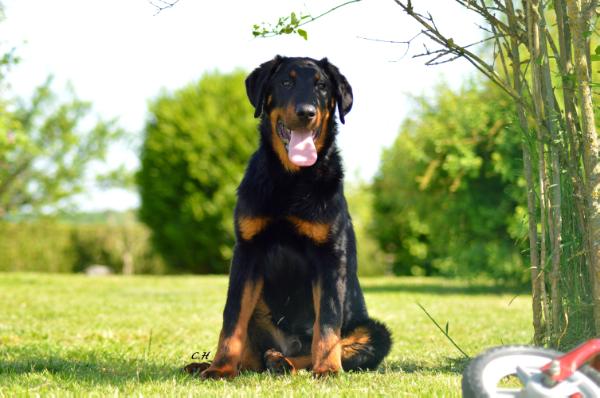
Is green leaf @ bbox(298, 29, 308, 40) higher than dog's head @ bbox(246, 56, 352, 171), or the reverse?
green leaf @ bbox(298, 29, 308, 40)

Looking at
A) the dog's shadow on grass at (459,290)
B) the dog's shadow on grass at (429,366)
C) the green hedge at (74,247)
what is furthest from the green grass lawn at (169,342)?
the green hedge at (74,247)

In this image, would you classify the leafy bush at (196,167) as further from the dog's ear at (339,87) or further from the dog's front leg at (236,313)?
the dog's front leg at (236,313)

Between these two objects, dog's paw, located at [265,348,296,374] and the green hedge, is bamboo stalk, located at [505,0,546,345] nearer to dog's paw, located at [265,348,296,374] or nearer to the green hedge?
dog's paw, located at [265,348,296,374]

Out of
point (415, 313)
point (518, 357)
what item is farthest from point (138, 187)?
point (518, 357)

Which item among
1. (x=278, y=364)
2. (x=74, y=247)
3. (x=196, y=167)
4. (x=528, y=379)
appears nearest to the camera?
(x=528, y=379)

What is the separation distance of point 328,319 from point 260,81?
4.87ft

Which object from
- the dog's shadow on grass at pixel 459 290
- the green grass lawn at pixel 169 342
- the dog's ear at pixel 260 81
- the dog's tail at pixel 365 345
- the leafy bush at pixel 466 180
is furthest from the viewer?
the dog's shadow on grass at pixel 459 290

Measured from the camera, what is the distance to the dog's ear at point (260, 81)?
4402 mm

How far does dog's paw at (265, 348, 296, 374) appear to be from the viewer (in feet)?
13.5

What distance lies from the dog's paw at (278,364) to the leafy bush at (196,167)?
19483 mm

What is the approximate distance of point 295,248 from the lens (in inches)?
163

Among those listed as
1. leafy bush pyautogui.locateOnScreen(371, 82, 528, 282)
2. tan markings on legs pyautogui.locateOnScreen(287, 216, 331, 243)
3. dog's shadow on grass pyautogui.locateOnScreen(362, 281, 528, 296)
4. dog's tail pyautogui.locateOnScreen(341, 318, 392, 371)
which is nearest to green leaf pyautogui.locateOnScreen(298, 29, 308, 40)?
tan markings on legs pyautogui.locateOnScreen(287, 216, 331, 243)

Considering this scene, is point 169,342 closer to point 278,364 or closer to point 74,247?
point 278,364

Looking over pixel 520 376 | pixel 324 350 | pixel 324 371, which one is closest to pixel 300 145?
pixel 324 350
